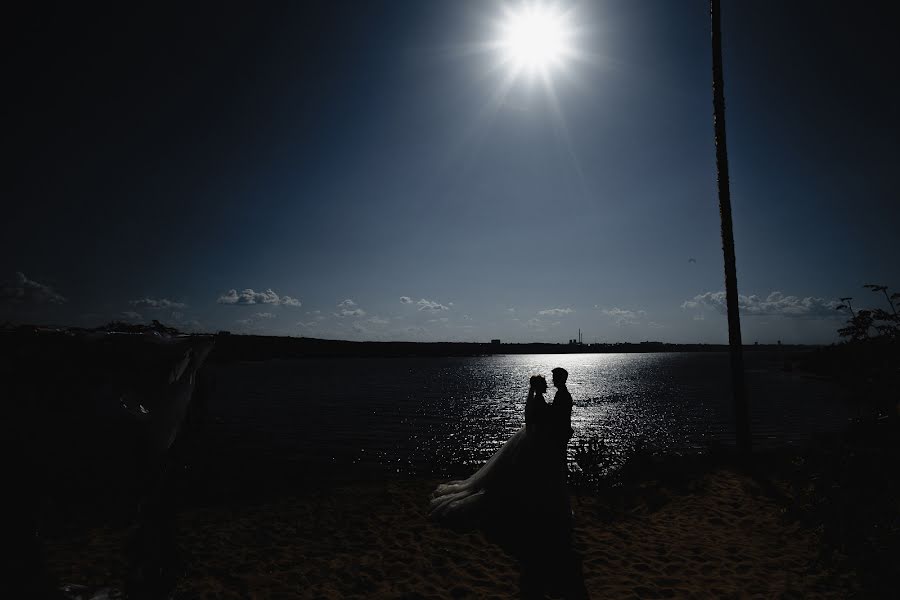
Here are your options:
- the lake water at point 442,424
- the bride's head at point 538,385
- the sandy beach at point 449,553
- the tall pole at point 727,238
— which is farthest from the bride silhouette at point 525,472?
the tall pole at point 727,238

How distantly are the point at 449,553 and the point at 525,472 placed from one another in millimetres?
1994

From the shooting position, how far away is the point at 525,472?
7.79m

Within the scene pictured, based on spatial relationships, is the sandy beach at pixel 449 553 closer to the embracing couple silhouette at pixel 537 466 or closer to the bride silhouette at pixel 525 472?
the bride silhouette at pixel 525 472

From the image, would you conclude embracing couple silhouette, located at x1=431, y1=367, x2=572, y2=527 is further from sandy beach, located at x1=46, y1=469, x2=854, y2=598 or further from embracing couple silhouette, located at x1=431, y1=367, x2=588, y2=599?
sandy beach, located at x1=46, y1=469, x2=854, y2=598

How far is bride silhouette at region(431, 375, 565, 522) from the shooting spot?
7660 mm

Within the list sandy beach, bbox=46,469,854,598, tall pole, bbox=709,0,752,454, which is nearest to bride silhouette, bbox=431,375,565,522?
sandy beach, bbox=46,469,854,598

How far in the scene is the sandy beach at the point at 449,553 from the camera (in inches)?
242

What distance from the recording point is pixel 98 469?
4336mm

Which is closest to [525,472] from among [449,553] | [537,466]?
[537,466]

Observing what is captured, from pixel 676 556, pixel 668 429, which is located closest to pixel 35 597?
pixel 676 556

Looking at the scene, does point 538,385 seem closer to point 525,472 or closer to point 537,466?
point 537,466

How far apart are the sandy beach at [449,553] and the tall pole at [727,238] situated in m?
1.98

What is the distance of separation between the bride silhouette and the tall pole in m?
7.10

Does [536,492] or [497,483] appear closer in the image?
[536,492]
